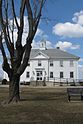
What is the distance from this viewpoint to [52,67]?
233 feet

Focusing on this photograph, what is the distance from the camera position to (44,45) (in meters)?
78.3

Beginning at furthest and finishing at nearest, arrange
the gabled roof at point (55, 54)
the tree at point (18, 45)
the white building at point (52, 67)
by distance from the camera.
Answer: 1. the gabled roof at point (55, 54)
2. the white building at point (52, 67)
3. the tree at point (18, 45)

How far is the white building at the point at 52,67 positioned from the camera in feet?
230

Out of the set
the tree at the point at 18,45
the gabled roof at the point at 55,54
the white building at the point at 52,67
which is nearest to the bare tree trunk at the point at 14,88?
the tree at the point at 18,45

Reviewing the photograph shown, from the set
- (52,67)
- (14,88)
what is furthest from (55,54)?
(14,88)

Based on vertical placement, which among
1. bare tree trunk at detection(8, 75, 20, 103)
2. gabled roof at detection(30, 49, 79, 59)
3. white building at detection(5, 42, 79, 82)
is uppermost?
gabled roof at detection(30, 49, 79, 59)

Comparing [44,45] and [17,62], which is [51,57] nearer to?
[44,45]

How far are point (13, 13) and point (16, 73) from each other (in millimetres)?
3506

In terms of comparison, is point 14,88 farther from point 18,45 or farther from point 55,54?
point 55,54

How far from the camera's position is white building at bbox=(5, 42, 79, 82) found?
7006 cm

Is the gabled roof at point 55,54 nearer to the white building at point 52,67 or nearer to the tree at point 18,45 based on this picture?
the white building at point 52,67

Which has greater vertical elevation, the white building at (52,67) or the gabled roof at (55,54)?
the gabled roof at (55,54)

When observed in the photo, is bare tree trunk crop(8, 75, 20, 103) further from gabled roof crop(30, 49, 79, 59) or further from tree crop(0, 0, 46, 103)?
gabled roof crop(30, 49, 79, 59)

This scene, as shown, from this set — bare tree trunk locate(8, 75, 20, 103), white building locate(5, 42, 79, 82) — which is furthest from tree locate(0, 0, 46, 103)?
white building locate(5, 42, 79, 82)
